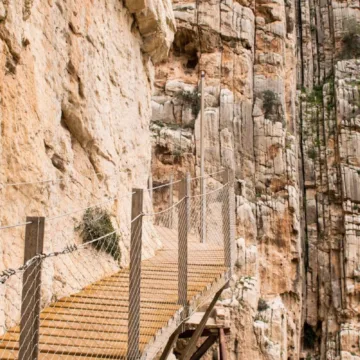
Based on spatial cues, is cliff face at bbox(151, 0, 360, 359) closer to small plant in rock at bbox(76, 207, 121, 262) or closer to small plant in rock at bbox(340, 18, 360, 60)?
small plant in rock at bbox(340, 18, 360, 60)

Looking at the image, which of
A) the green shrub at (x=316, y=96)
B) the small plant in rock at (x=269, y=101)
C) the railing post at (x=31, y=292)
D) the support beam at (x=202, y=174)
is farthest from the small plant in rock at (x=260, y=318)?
the railing post at (x=31, y=292)

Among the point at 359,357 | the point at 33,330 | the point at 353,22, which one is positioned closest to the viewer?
the point at 33,330

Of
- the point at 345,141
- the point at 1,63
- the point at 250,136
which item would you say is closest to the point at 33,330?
the point at 1,63

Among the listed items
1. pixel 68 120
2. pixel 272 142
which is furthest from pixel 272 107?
pixel 68 120

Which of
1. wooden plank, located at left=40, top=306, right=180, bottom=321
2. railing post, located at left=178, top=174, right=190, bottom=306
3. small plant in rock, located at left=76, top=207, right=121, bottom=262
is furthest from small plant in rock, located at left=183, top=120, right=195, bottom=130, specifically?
wooden plank, located at left=40, top=306, right=180, bottom=321

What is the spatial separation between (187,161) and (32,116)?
14.2 meters

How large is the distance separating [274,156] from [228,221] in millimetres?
13622

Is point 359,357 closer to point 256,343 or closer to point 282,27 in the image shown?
point 256,343

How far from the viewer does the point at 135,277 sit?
340 centimetres

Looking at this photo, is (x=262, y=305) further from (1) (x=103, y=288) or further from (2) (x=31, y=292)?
(2) (x=31, y=292)

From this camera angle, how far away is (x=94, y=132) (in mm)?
6086

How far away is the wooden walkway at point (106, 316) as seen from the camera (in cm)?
335

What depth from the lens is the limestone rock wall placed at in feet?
13.8

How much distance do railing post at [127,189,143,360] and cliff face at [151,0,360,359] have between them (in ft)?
43.7
